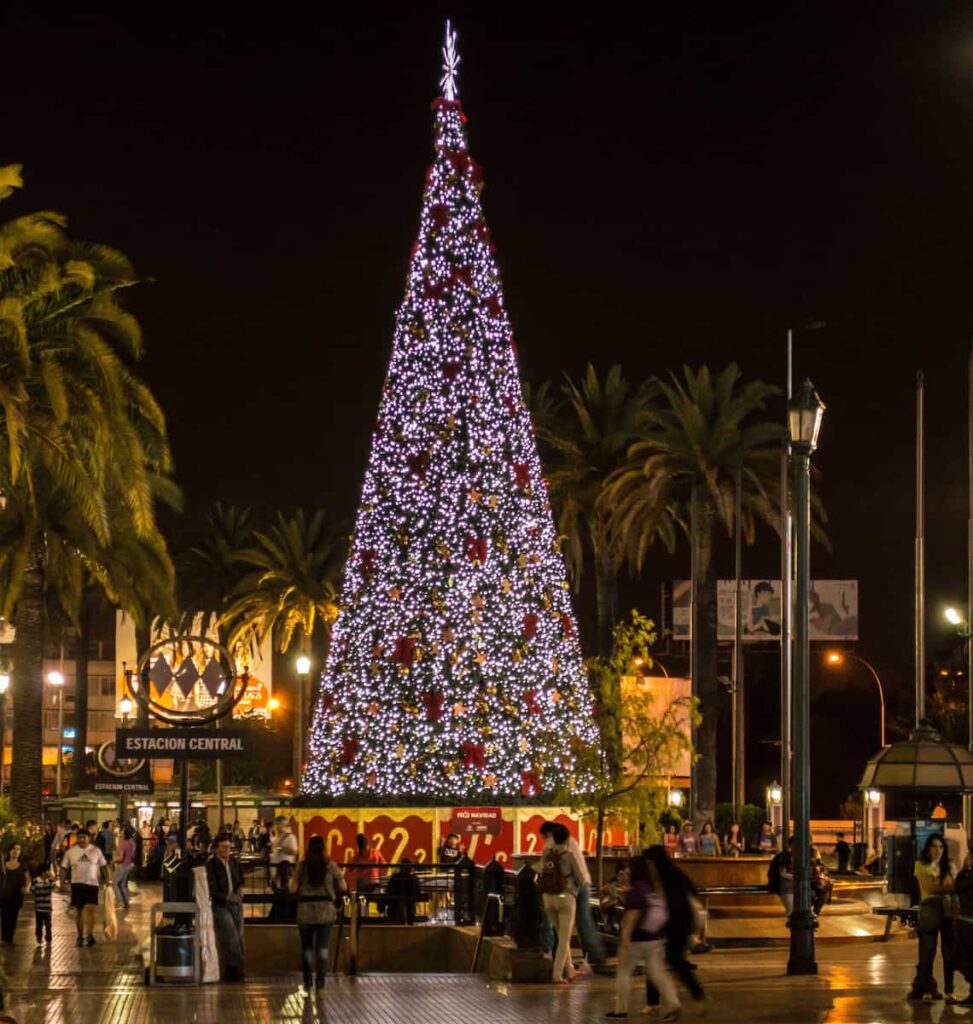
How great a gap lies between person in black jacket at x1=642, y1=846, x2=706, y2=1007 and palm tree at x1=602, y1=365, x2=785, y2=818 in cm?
3557

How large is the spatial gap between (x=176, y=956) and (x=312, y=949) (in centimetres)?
187

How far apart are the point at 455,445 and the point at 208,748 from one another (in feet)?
67.9

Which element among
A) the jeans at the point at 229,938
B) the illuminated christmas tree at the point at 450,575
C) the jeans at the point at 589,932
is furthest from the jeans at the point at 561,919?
the illuminated christmas tree at the point at 450,575

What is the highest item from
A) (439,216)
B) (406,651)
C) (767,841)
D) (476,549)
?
(439,216)

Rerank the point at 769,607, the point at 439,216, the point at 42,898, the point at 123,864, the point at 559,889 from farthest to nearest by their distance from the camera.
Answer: the point at 769,607 → the point at 439,216 → the point at 123,864 → the point at 42,898 → the point at 559,889

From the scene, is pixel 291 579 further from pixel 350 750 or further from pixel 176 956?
pixel 176 956

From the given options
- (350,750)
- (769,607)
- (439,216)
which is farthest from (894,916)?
(769,607)

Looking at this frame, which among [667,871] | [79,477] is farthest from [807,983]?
[79,477]

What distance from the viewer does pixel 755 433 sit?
53.5 metres

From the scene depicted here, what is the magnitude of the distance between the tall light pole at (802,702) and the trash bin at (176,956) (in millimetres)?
6481

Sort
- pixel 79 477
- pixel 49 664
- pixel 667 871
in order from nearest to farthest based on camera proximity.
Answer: pixel 667 871
pixel 79 477
pixel 49 664

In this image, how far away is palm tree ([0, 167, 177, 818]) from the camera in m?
31.4

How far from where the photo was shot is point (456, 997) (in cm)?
1941

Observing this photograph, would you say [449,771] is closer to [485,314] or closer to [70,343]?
[485,314]
